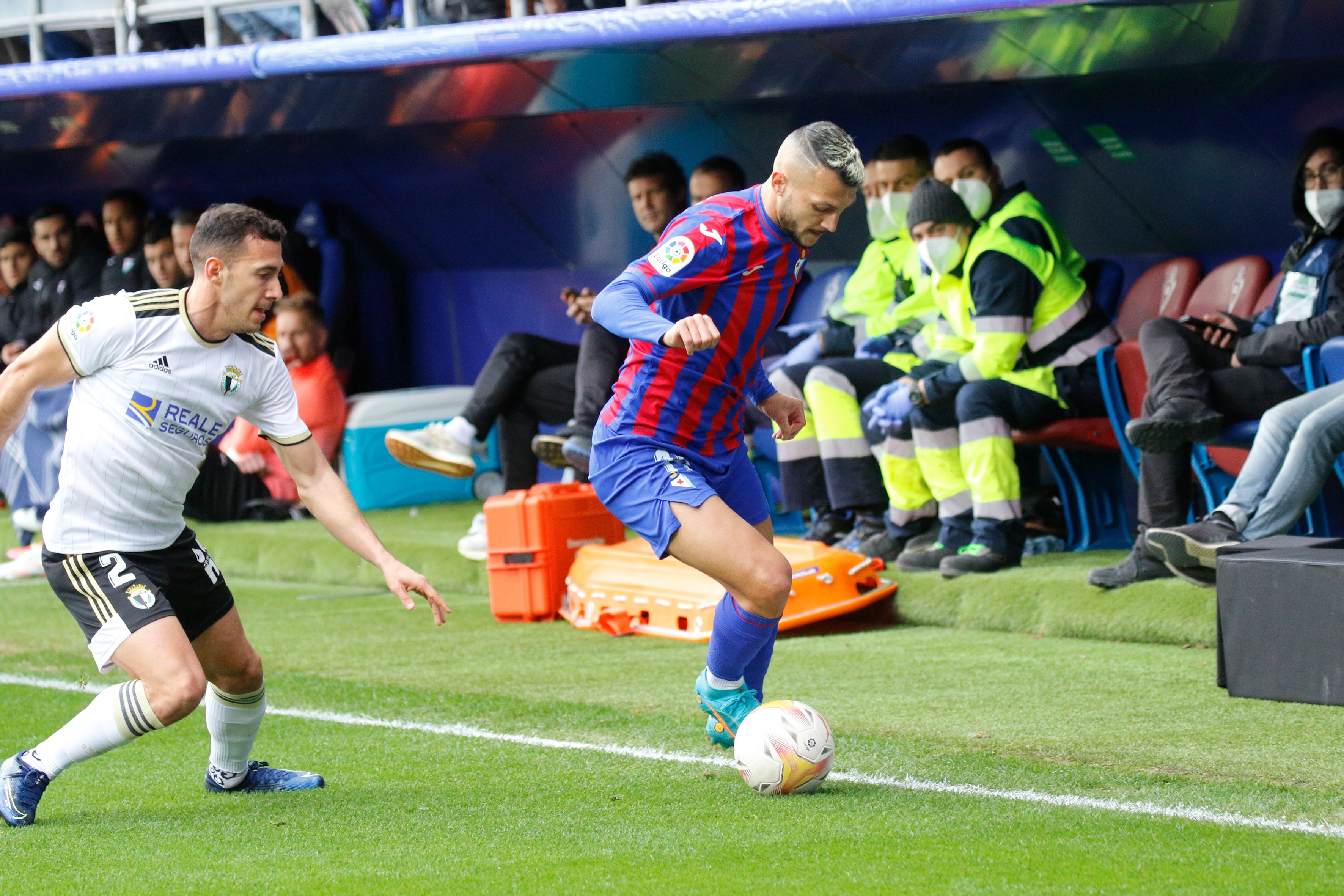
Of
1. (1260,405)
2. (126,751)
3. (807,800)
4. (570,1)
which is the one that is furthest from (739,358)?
(570,1)

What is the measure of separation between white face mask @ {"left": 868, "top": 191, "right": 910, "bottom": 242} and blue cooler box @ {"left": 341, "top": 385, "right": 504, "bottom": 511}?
3520 millimetres

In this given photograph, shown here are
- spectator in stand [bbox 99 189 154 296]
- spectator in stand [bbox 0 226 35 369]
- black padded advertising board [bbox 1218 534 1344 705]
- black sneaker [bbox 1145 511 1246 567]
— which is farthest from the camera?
spectator in stand [bbox 0 226 35 369]

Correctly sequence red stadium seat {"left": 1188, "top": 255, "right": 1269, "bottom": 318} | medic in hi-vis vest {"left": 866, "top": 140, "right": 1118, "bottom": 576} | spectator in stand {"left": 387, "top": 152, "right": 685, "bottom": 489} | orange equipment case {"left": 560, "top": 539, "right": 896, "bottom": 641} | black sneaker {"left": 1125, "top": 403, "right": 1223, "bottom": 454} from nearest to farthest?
black sneaker {"left": 1125, "top": 403, "right": 1223, "bottom": 454} → orange equipment case {"left": 560, "top": 539, "right": 896, "bottom": 641} → medic in hi-vis vest {"left": 866, "top": 140, "right": 1118, "bottom": 576} → red stadium seat {"left": 1188, "top": 255, "right": 1269, "bottom": 318} → spectator in stand {"left": 387, "top": 152, "right": 685, "bottom": 489}

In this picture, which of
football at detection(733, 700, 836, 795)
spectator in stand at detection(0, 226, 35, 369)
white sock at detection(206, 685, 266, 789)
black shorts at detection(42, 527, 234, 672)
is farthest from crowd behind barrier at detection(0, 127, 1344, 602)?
spectator in stand at detection(0, 226, 35, 369)

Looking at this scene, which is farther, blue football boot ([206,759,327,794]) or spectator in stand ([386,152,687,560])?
spectator in stand ([386,152,687,560])

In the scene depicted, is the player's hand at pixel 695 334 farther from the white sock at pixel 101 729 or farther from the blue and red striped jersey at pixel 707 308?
the white sock at pixel 101 729

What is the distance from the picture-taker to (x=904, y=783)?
4141 millimetres

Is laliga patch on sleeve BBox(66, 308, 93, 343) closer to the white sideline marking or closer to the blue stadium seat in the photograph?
the white sideline marking

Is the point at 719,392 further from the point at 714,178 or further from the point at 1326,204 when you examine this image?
the point at 714,178

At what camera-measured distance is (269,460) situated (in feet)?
34.2

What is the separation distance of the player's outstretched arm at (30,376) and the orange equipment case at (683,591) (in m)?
2.88

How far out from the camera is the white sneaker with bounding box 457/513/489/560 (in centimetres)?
831

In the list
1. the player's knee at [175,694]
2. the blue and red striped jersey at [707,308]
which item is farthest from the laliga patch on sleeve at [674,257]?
the player's knee at [175,694]

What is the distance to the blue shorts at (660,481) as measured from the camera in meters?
4.23
